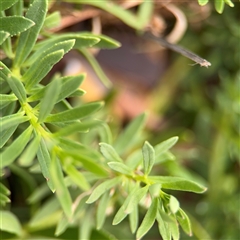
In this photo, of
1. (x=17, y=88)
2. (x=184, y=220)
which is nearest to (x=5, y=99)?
(x=17, y=88)

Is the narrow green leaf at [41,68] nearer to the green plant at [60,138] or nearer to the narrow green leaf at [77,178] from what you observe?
the green plant at [60,138]

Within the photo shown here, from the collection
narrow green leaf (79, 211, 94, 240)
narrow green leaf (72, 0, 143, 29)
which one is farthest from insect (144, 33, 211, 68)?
narrow green leaf (79, 211, 94, 240)

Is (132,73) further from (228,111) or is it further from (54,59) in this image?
(54,59)

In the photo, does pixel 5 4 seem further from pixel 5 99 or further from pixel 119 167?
pixel 119 167

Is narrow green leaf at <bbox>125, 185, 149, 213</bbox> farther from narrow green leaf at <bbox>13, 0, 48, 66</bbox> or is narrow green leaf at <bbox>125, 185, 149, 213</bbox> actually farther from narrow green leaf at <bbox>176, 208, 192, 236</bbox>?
narrow green leaf at <bbox>13, 0, 48, 66</bbox>

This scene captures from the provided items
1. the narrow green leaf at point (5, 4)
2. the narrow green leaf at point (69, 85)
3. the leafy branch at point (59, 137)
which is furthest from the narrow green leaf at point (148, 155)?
the narrow green leaf at point (5, 4)
